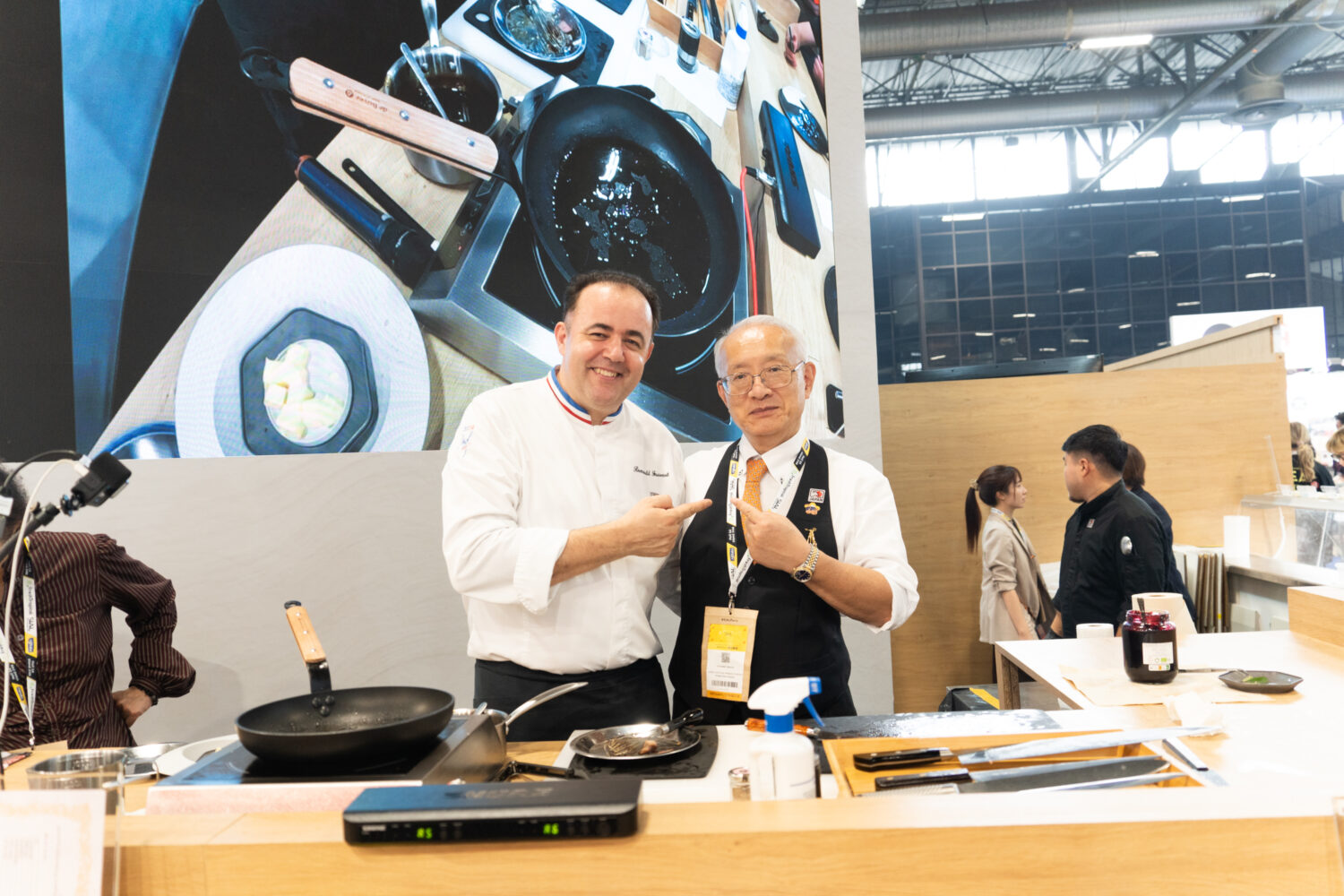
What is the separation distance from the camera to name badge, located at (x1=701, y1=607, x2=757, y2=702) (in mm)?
1790

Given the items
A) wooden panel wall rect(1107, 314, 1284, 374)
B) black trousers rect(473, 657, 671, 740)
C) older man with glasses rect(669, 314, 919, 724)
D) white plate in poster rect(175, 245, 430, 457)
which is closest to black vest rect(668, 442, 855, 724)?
older man with glasses rect(669, 314, 919, 724)

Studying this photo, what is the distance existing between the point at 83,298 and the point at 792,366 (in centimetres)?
277

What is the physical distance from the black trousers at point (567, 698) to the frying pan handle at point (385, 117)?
2.23m

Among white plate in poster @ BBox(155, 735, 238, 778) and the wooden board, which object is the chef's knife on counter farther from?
white plate in poster @ BBox(155, 735, 238, 778)

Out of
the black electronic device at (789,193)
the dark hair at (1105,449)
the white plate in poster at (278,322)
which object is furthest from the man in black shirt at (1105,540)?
the white plate in poster at (278,322)

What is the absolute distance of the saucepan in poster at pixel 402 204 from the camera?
318cm

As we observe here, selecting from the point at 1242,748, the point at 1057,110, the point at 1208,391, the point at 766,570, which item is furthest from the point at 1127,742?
the point at 1057,110

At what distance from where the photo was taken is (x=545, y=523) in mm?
1981

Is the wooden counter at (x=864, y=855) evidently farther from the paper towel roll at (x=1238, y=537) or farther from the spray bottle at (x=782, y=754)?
the paper towel roll at (x=1238, y=537)

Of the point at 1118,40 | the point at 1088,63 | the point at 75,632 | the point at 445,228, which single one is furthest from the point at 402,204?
the point at 1088,63

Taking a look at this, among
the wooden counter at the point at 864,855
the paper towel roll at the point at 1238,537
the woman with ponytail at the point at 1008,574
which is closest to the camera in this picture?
the wooden counter at the point at 864,855

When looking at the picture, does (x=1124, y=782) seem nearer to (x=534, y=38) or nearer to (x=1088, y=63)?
(x=534, y=38)

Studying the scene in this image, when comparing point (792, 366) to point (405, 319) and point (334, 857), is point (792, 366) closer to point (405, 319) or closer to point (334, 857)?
point (334, 857)

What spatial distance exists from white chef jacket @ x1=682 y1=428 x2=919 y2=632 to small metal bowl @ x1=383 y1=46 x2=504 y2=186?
2.00 metres
